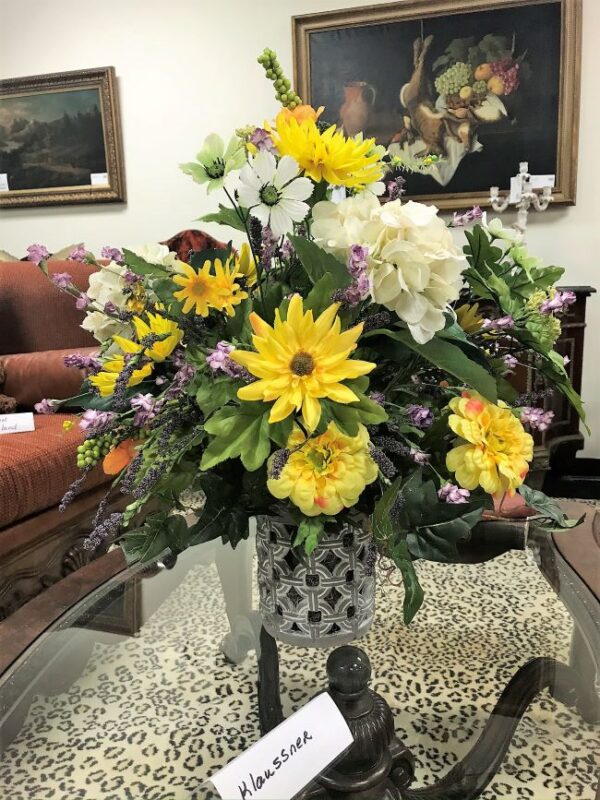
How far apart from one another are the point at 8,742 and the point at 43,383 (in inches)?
56.5

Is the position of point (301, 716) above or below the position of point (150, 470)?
below

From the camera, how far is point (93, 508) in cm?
182

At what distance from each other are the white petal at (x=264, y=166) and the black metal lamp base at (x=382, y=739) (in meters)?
0.52

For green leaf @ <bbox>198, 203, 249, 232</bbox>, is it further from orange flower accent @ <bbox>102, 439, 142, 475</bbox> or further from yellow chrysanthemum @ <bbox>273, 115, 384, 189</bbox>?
orange flower accent @ <bbox>102, 439, 142, 475</bbox>

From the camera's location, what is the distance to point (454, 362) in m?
0.56

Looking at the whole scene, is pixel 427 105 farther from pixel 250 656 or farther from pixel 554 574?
pixel 250 656

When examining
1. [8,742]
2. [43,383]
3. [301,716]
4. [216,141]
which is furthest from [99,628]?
[43,383]

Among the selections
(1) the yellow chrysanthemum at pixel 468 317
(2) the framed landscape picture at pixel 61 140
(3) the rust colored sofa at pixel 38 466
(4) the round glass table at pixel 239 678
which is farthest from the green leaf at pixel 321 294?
(2) the framed landscape picture at pixel 61 140

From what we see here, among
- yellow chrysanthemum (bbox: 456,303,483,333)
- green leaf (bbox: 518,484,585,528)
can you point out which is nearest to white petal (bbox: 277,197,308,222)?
yellow chrysanthemum (bbox: 456,303,483,333)

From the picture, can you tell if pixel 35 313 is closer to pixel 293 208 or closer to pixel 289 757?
pixel 293 208

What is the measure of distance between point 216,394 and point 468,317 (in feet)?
0.99

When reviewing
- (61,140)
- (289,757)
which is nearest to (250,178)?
(289,757)

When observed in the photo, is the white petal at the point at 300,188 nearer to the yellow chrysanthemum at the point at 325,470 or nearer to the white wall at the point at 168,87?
the yellow chrysanthemum at the point at 325,470

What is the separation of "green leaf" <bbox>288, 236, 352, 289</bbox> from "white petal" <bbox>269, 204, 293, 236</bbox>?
0.03 metres
